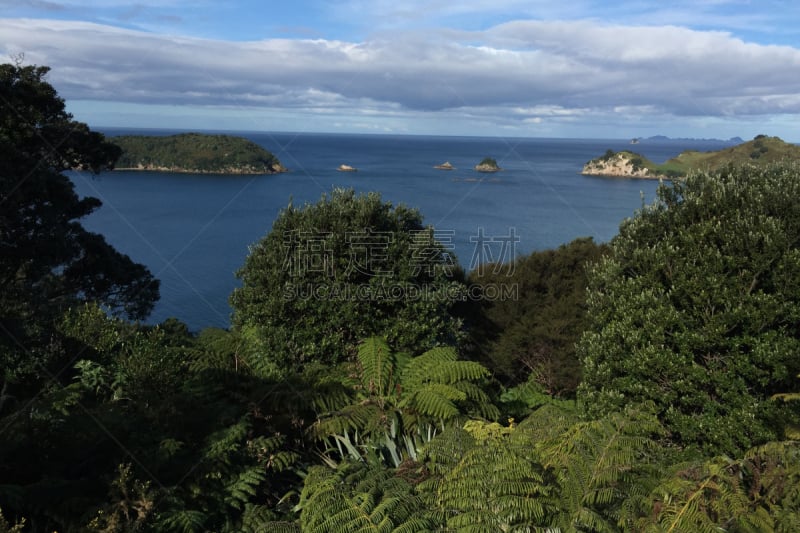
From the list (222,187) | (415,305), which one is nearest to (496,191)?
(222,187)

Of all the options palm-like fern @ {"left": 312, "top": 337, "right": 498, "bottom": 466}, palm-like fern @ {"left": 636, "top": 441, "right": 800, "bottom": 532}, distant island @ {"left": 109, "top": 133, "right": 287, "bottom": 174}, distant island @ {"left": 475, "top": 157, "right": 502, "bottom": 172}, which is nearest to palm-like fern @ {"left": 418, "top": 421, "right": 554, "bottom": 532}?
palm-like fern @ {"left": 636, "top": 441, "right": 800, "bottom": 532}

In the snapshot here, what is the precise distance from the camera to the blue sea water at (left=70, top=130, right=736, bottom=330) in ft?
128

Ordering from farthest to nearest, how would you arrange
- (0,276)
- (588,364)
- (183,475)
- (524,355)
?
(0,276) < (524,355) < (588,364) < (183,475)

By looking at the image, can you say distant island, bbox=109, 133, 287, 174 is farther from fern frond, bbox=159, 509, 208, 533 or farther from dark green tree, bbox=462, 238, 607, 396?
fern frond, bbox=159, 509, 208, 533

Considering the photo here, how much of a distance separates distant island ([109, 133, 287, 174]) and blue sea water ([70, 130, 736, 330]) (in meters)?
4.17

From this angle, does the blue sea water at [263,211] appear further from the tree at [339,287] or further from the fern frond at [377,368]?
the fern frond at [377,368]

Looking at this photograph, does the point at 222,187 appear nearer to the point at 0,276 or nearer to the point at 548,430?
the point at 0,276

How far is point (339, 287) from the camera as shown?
764 cm

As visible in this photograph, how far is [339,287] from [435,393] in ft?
8.09

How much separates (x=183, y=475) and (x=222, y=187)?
8827cm

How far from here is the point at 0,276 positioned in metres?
15.4

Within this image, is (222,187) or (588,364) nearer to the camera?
(588,364)

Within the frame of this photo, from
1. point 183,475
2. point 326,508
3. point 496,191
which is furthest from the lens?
point 496,191

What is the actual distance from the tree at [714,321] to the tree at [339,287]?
2311 mm
